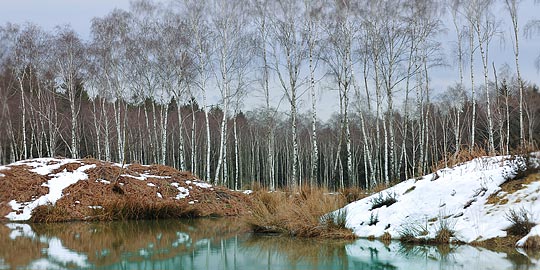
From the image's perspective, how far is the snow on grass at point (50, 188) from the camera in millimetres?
14727

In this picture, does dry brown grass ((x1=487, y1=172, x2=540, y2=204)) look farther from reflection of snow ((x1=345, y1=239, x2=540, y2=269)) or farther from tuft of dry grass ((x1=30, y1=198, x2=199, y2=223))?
tuft of dry grass ((x1=30, y1=198, x2=199, y2=223))

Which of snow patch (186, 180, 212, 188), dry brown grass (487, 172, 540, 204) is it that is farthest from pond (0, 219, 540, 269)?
snow patch (186, 180, 212, 188)

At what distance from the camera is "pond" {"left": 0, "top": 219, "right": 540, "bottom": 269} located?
6.93m

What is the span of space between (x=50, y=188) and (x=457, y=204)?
12.0m

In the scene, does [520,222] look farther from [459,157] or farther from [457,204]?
[459,157]

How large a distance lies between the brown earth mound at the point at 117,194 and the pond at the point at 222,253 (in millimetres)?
3439

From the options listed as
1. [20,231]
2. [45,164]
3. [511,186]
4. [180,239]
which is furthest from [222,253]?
[45,164]

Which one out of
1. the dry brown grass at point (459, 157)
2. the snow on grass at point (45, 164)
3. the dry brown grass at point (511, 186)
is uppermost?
the snow on grass at point (45, 164)

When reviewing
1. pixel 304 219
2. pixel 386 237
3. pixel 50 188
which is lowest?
pixel 386 237

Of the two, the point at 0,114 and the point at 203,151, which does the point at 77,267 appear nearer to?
Answer: the point at 0,114

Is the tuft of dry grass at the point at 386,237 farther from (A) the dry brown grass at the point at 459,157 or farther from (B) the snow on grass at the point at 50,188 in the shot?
(B) the snow on grass at the point at 50,188

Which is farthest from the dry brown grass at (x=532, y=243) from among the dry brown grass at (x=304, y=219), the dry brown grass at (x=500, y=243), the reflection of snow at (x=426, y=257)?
the dry brown grass at (x=304, y=219)

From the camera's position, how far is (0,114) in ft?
104

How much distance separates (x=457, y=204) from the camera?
9.19m
